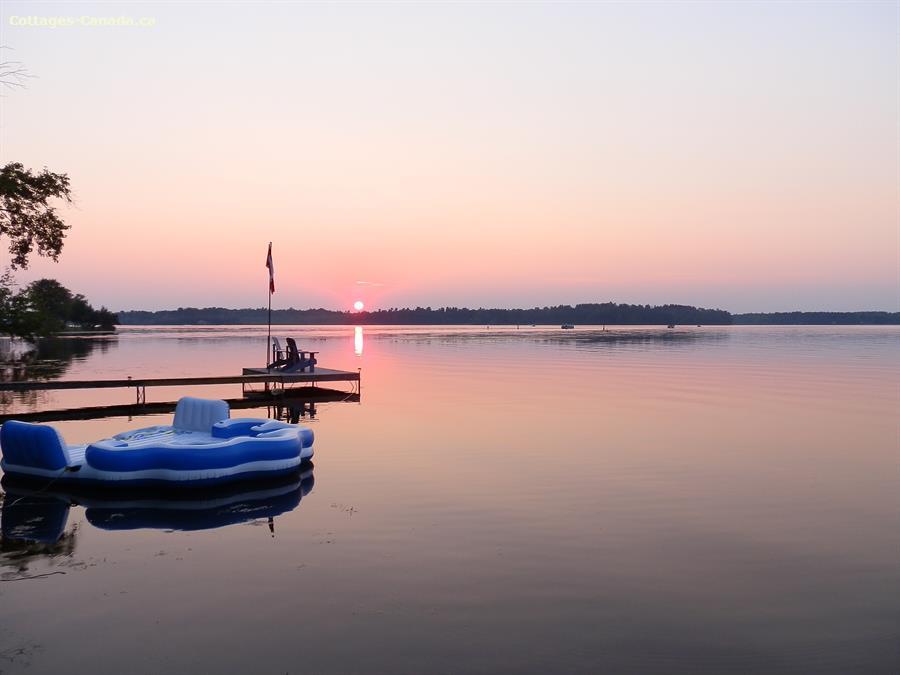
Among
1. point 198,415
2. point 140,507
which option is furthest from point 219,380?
point 140,507

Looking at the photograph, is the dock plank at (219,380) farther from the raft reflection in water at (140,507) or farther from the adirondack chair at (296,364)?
the raft reflection in water at (140,507)

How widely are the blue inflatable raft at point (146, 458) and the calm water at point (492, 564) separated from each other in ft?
2.06

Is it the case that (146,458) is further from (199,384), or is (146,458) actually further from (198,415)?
(199,384)

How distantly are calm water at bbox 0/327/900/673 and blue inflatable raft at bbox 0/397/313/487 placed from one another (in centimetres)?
63

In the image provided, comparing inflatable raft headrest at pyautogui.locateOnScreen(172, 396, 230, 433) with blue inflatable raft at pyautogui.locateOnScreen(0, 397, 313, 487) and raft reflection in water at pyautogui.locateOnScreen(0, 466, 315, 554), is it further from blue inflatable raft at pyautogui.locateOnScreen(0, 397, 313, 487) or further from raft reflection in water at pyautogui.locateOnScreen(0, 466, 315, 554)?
raft reflection in water at pyautogui.locateOnScreen(0, 466, 315, 554)

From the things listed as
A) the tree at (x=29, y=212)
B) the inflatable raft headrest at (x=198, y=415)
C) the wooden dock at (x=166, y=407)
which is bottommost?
the wooden dock at (x=166, y=407)

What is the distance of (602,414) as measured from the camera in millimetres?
28906

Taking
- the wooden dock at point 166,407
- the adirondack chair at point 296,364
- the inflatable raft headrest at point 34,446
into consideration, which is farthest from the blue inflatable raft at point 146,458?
the adirondack chair at point 296,364

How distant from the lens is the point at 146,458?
15734 mm

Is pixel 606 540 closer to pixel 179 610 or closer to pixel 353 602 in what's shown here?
pixel 353 602

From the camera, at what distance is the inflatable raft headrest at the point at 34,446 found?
52.2 ft

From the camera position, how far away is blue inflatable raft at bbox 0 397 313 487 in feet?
51.5

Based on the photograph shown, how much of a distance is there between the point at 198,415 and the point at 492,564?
10563mm

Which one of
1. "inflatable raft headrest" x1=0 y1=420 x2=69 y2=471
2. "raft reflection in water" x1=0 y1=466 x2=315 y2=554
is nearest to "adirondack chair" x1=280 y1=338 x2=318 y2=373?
"raft reflection in water" x1=0 y1=466 x2=315 y2=554
